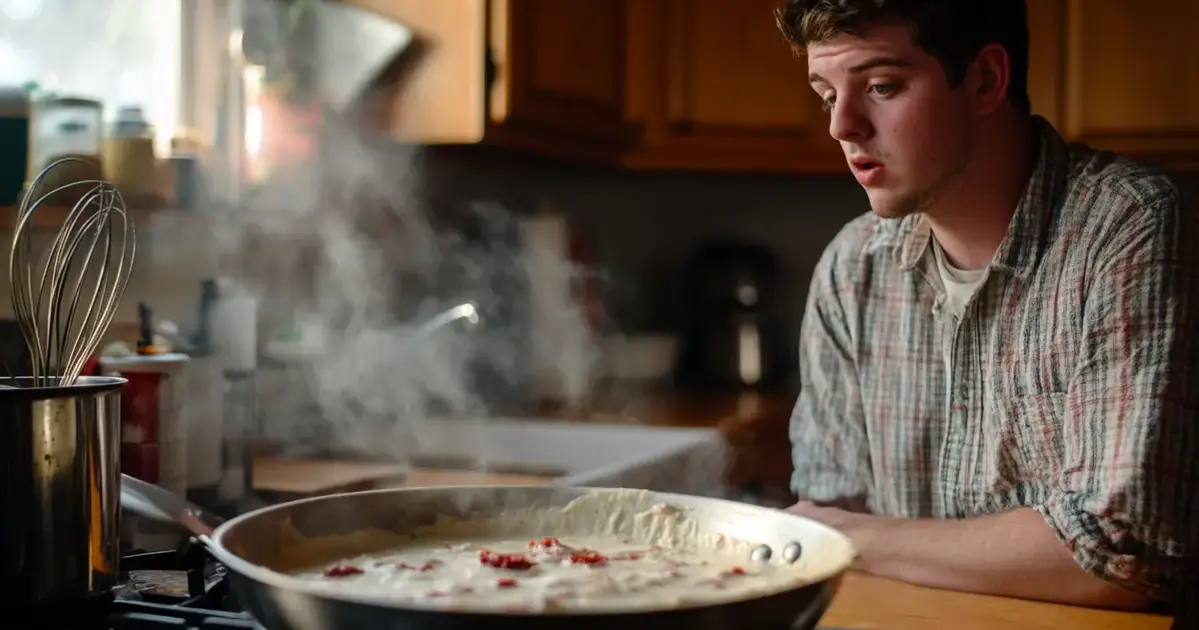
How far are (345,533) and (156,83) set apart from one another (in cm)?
123

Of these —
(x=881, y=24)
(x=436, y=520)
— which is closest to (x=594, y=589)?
(x=436, y=520)

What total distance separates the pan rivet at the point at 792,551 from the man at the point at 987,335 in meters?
0.34

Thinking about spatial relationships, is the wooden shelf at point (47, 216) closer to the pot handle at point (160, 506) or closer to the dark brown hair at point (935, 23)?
the pot handle at point (160, 506)

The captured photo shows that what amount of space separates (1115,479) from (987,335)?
→ 28 centimetres

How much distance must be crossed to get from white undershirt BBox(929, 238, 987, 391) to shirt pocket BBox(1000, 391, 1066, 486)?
0.11 m

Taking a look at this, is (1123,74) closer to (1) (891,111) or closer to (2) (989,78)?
(2) (989,78)

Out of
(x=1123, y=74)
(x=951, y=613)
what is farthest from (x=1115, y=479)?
(x=1123, y=74)

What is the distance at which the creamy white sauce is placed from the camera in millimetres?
812

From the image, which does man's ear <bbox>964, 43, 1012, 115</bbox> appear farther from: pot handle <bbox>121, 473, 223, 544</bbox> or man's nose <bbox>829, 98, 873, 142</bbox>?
pot handle <bbox>121, 473, 223, 544</bbox>

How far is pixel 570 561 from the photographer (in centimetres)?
91

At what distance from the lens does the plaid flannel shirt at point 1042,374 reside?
3.91ft

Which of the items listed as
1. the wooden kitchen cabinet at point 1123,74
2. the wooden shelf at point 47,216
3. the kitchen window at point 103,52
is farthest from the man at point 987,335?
the wooden kitchen cabinet at point 1123,74

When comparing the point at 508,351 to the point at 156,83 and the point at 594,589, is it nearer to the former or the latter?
the point at 156,83

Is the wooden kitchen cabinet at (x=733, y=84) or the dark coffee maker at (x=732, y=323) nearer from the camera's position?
the wooden kitchen cabinet at (x=733, y=84)
